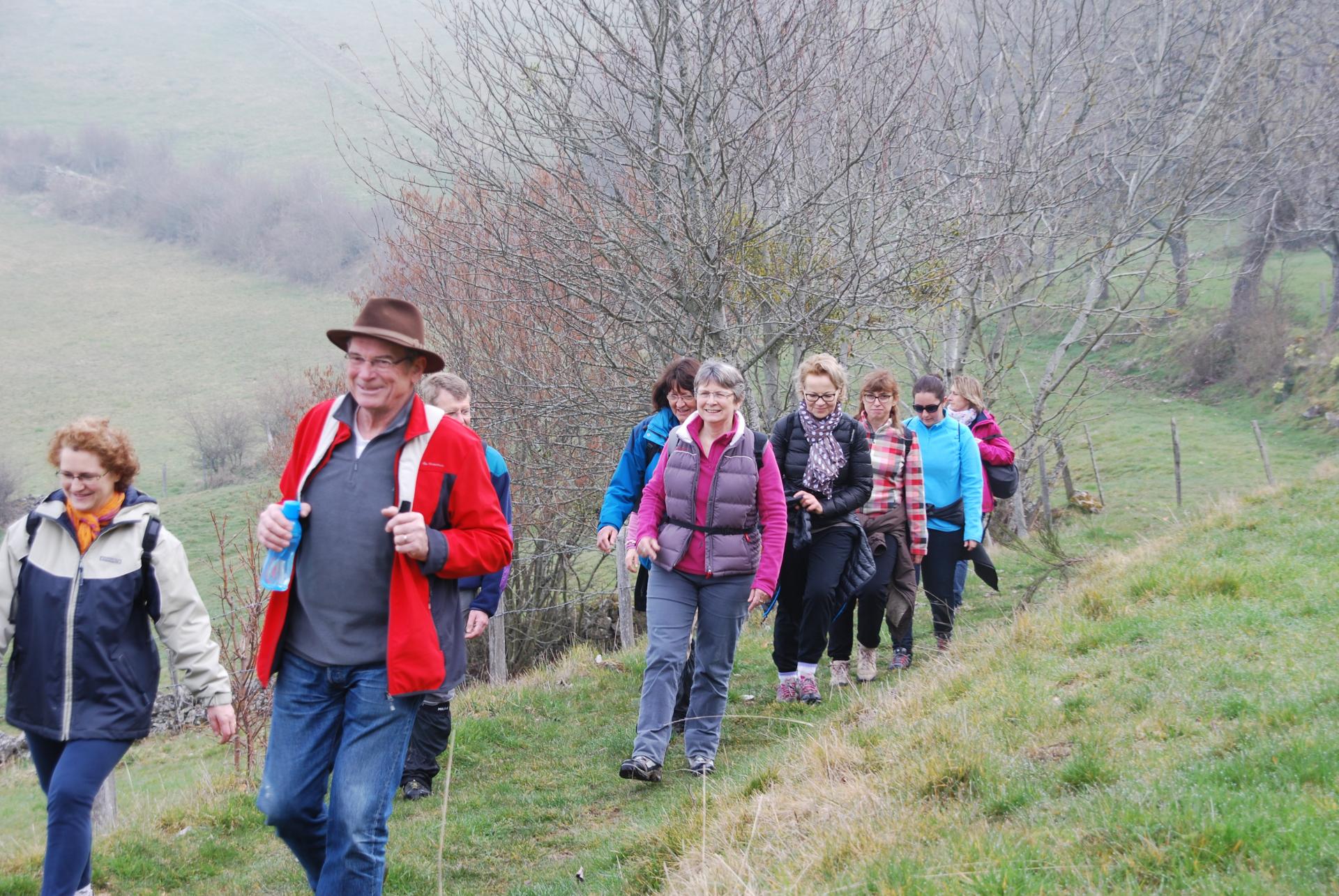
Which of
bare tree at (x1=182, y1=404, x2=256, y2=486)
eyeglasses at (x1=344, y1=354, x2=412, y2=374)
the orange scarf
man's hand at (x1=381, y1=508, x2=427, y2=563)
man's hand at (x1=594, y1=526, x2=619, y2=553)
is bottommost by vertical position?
bare tree at (x1=182, y1=404, x2=256, y2=486)

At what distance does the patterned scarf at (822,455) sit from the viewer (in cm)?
647

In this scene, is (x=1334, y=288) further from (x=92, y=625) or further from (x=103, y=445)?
(x=92, y=625)

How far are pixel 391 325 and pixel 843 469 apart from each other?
3.69 m

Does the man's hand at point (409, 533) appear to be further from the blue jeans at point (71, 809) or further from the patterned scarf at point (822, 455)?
the patterned scarf at point (822, 455)

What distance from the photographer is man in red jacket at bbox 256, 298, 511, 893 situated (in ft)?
10.9

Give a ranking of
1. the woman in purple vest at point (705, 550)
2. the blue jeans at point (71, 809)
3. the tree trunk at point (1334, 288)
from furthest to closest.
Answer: the tree trunk at point (1334, 288) → the woman in purple vest at point (705, 550) → the blue jeans at point (71, 809)

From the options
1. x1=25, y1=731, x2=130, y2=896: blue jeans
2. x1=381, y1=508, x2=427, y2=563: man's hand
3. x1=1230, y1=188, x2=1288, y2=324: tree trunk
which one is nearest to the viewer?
x1=381, y1=508, x2=427, y2=563: man's hand

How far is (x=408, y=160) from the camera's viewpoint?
10500mm

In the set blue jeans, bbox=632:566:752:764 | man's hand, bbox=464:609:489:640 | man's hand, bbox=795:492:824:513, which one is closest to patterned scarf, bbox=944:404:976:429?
man's hand, bbox=795:492:824:513

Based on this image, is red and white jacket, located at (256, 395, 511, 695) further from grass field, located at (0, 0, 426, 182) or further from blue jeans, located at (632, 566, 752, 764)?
grass field, located at (0, 0, 426, 182)

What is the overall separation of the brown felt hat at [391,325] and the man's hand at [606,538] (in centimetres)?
232

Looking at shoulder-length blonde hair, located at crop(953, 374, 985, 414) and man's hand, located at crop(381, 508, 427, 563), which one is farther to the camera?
shoulder-length blonde hair, located at crop(953, 374, 985, 414)

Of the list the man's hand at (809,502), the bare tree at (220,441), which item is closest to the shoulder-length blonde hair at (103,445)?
the man's hand at (809,502)

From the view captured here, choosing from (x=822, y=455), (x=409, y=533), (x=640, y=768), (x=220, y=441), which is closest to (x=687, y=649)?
(x=640, y=768)
